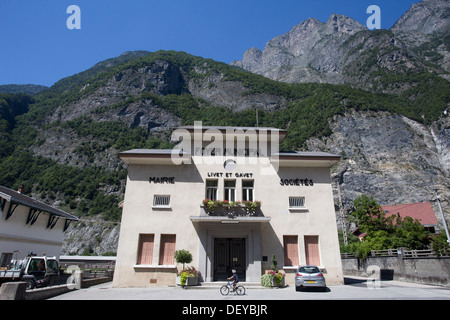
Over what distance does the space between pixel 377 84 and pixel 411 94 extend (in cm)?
1778

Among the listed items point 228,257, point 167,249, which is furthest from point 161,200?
point 228,257

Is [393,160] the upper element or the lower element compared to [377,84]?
lower

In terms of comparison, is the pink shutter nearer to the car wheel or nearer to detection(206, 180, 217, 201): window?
detection(206, 180, 217, 201): window

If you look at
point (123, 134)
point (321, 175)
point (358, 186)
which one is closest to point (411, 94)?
point (358, 186)

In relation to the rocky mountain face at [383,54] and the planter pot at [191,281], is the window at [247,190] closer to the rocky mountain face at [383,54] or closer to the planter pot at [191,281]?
the planter pot at [191,281]

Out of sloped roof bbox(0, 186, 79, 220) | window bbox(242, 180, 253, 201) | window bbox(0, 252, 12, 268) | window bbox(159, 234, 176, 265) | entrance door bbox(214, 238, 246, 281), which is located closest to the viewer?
window bbox(159, 234, 176, 265)

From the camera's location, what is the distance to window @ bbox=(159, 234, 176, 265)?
1831cm

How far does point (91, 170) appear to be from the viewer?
102 metres

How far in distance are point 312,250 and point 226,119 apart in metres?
92.0

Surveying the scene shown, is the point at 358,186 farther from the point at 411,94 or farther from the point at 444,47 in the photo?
the point at 444,47

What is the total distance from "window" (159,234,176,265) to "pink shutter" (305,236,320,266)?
31.3 feet

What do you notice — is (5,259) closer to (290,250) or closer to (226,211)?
(226,211)

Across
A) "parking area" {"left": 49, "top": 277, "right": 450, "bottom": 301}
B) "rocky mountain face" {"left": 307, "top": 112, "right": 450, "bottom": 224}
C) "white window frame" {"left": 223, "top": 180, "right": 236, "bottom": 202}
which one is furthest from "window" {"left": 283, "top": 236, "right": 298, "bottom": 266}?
"rocky mountain face" {"left": 307, "top": 112, "right": 450, "bottom": 224}

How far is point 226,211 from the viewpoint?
733 inches
